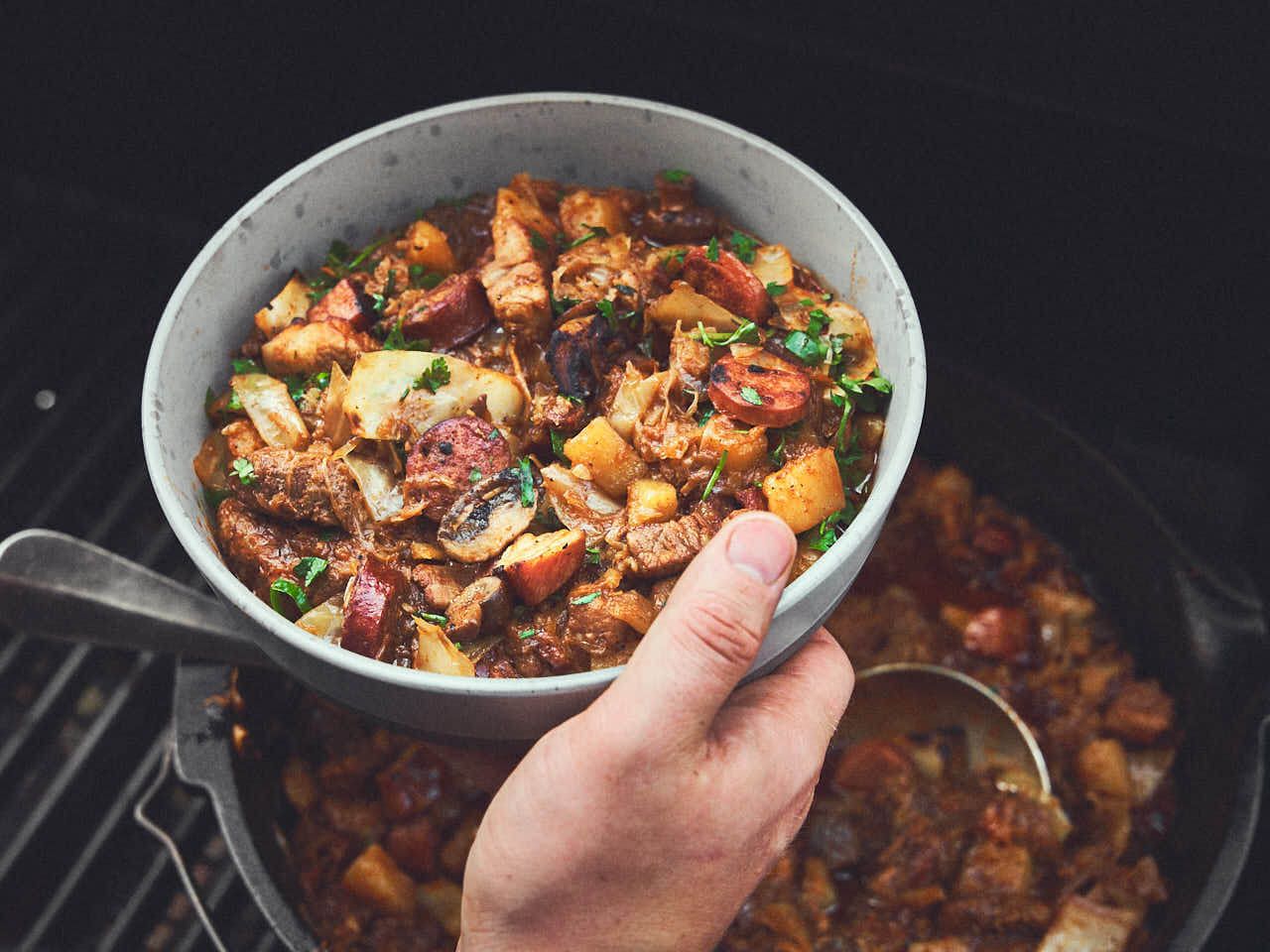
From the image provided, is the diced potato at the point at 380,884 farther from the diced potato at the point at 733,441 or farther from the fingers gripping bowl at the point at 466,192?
the diced potato at the point at 733,441

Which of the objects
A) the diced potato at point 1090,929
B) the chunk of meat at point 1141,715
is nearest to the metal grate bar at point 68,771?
the diced potato at point 1090,929

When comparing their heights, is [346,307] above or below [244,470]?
above

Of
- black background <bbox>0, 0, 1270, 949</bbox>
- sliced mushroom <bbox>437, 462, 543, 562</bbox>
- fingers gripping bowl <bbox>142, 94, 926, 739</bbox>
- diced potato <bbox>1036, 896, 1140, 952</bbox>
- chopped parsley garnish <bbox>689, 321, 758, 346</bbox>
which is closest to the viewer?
fingers gripping bowl <bbox>142, 94, 926, 739</bbox>

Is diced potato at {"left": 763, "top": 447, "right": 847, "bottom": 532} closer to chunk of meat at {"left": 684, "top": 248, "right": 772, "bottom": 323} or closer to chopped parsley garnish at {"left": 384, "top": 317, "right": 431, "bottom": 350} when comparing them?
chunk of meat at {"left": 684, "top": 248, "right": 772, "bottom": 323}

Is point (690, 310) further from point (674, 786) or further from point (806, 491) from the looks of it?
point (674, 786)

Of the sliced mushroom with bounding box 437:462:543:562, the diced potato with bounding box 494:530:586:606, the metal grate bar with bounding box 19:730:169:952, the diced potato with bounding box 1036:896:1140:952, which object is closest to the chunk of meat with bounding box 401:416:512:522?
the sliced mushroom with bounding box 437:462:543:562

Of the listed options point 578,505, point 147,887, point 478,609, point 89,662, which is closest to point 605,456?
point 578,505

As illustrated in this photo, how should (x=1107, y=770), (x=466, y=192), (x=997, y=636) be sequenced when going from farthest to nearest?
1. (x=997, y=636)
2. (x=1107, y=770)
3. (x=466, y=192)
